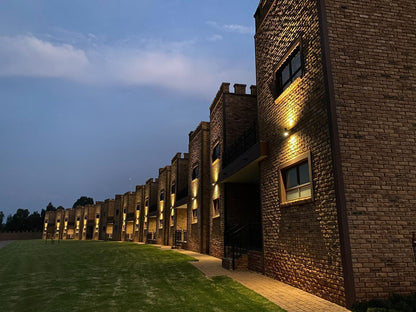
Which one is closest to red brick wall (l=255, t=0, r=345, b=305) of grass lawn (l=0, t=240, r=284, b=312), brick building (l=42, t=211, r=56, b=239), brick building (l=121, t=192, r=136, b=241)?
grass lawn (l=0, t=240, r=284, b=312)

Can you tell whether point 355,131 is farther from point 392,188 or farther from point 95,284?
point 95,284

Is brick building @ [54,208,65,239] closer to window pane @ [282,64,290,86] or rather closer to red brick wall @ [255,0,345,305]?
red brick wall @ [255,0,345,305]

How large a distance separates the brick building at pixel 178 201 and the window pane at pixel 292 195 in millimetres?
16684

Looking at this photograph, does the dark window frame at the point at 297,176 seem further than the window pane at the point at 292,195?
No

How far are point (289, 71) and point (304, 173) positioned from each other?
3.35 m

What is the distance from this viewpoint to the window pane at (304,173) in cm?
776

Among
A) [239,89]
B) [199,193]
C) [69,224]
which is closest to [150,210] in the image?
[199,193]

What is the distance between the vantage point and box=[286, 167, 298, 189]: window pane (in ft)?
27.7

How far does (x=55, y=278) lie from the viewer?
974cm

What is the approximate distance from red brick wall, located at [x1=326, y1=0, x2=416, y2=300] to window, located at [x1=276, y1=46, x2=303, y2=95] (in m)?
1.53

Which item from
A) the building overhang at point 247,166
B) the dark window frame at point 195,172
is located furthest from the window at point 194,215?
the building overhang at point 247,166

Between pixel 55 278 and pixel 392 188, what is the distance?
33.6 ft

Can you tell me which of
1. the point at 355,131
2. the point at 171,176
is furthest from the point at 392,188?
the point at 171,176

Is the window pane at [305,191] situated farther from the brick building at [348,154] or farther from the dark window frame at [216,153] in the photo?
the dark window frame at [216,153]
